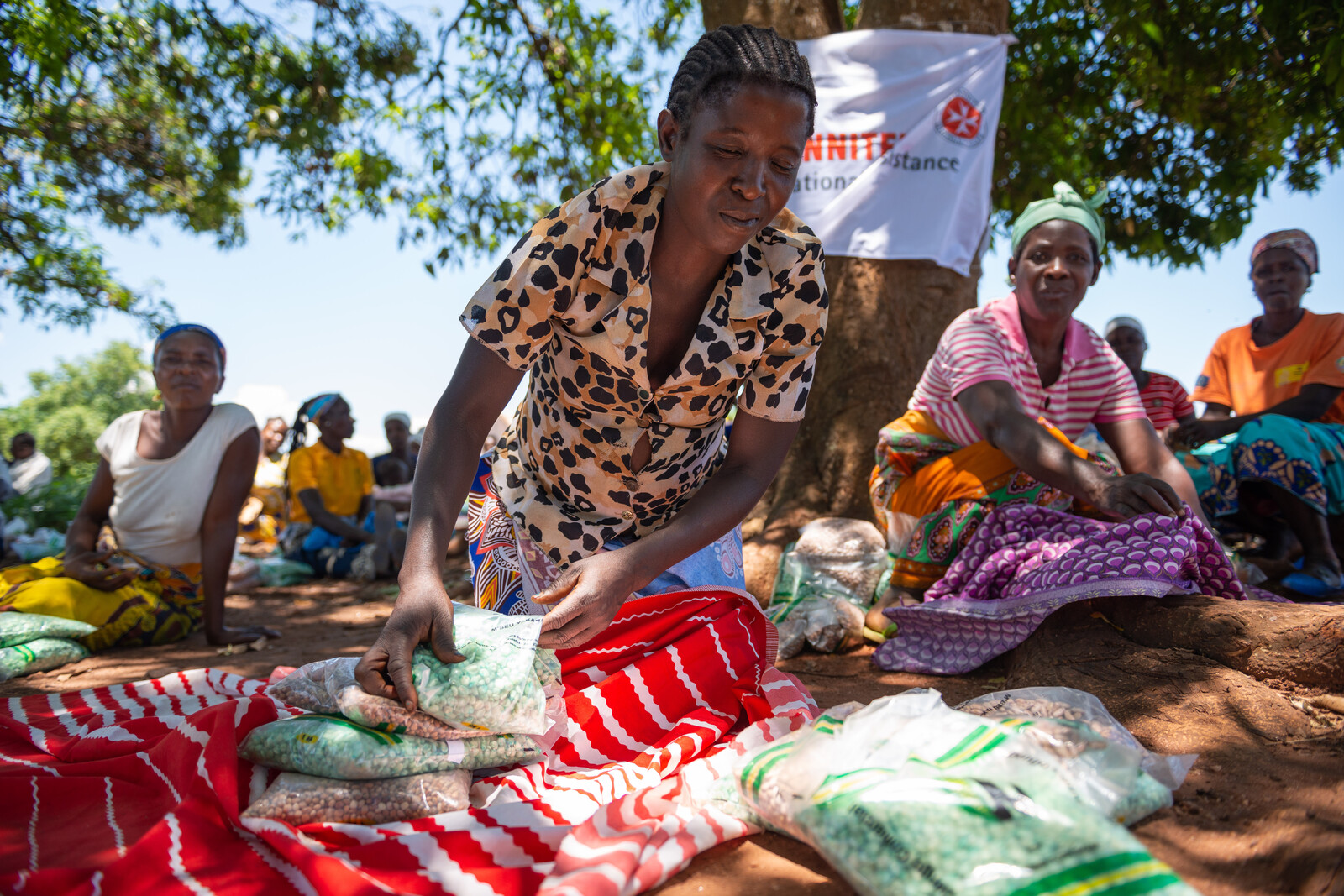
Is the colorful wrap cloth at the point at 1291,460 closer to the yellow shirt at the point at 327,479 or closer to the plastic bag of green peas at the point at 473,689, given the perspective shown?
the plastic bag of green peas at the point at 473,689

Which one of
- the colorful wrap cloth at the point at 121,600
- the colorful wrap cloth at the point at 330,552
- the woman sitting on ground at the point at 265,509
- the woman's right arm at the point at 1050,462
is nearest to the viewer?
the woman's right arm at the point at 1050,462

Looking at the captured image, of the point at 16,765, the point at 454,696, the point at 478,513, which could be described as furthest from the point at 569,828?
the point at 16,765

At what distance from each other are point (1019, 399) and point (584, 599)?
6.41 ft

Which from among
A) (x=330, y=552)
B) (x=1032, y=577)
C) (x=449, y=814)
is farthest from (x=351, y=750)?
(x=330, y=552)

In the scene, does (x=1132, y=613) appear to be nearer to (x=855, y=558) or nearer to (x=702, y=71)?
(x=855, y=558)

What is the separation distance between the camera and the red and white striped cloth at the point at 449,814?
145 centimetres

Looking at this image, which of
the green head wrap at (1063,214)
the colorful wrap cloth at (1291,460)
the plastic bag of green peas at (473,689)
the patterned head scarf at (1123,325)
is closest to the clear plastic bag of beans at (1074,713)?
the plastic bag of green peas at (473,689)

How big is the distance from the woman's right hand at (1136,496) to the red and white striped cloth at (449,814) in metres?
1.11

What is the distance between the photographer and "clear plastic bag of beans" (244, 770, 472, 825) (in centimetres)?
163

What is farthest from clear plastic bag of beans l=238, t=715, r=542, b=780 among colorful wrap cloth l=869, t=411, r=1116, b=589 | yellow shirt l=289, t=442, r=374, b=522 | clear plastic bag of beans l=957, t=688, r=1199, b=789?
yellow shirt l=289, t=442, r=374, b=522

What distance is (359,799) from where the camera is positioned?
1684 millimetres

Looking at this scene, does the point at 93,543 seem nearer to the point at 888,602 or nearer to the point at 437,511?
the point at 437,511

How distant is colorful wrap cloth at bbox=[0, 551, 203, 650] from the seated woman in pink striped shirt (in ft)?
10.8

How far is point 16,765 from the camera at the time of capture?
1996 mm
